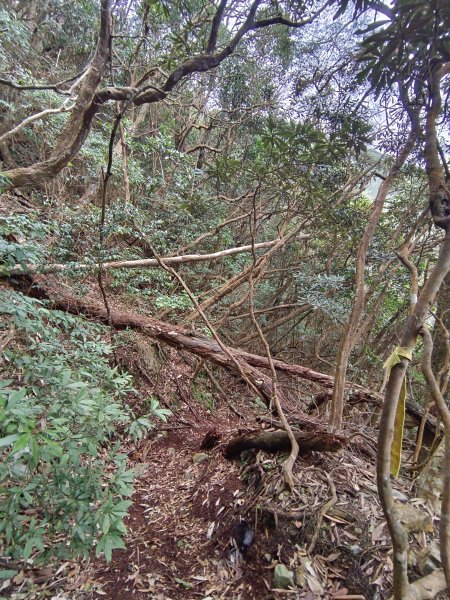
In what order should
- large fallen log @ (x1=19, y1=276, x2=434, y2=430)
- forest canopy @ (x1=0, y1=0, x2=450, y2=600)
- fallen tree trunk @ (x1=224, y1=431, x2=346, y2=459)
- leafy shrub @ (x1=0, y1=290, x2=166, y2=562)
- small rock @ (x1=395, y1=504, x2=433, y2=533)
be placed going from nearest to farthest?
leafy shrub @ (x1=0, y1=290, x2=166, y2=562) → forest canopy @ (x1=0, y1=0, x2=450, y2=600) → small rock @ (x1=395, y1=504, x2=433, y2=533) → fallen tree trunk @ (x1=224, y1=431, x2=346, y2=459) → large fallen log @ (x1=19, y1=276, x2=434, y2=430)

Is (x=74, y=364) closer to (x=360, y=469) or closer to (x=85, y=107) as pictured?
(x=360, y=469)

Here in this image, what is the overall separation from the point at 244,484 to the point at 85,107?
366 centimetres

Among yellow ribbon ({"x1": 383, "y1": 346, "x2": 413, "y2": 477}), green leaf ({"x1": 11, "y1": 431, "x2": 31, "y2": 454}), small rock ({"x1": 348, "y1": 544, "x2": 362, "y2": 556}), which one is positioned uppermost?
yellow ribbon ({"x1": 383, "y1": 346, "x2": 413, "y2": 477})

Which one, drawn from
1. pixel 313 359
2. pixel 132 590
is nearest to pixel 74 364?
pixel 132 590

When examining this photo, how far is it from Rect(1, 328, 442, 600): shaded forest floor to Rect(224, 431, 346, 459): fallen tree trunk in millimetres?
75

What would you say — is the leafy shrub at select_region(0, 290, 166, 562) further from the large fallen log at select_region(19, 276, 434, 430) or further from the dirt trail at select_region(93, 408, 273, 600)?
the large fallen log at select_region(19, 276, 434, 430)

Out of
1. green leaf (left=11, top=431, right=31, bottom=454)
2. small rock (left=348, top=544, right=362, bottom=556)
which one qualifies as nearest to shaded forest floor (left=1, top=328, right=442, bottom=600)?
small rock (left=348, top=544, right=362, bottom=556)

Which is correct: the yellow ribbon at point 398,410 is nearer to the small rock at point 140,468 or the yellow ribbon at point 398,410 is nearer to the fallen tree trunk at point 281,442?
the fallen tree trunk at point 281,442

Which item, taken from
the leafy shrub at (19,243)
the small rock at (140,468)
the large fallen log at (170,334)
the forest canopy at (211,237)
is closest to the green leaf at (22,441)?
the forest canopy at (211,237)

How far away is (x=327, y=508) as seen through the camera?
77.6 inches

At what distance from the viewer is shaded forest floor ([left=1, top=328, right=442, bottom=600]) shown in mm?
1729

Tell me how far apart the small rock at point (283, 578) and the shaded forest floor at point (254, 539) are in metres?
0.02

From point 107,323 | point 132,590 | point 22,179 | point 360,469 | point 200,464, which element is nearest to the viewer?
point 132,590

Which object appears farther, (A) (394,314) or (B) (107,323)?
(A) (394,314)
